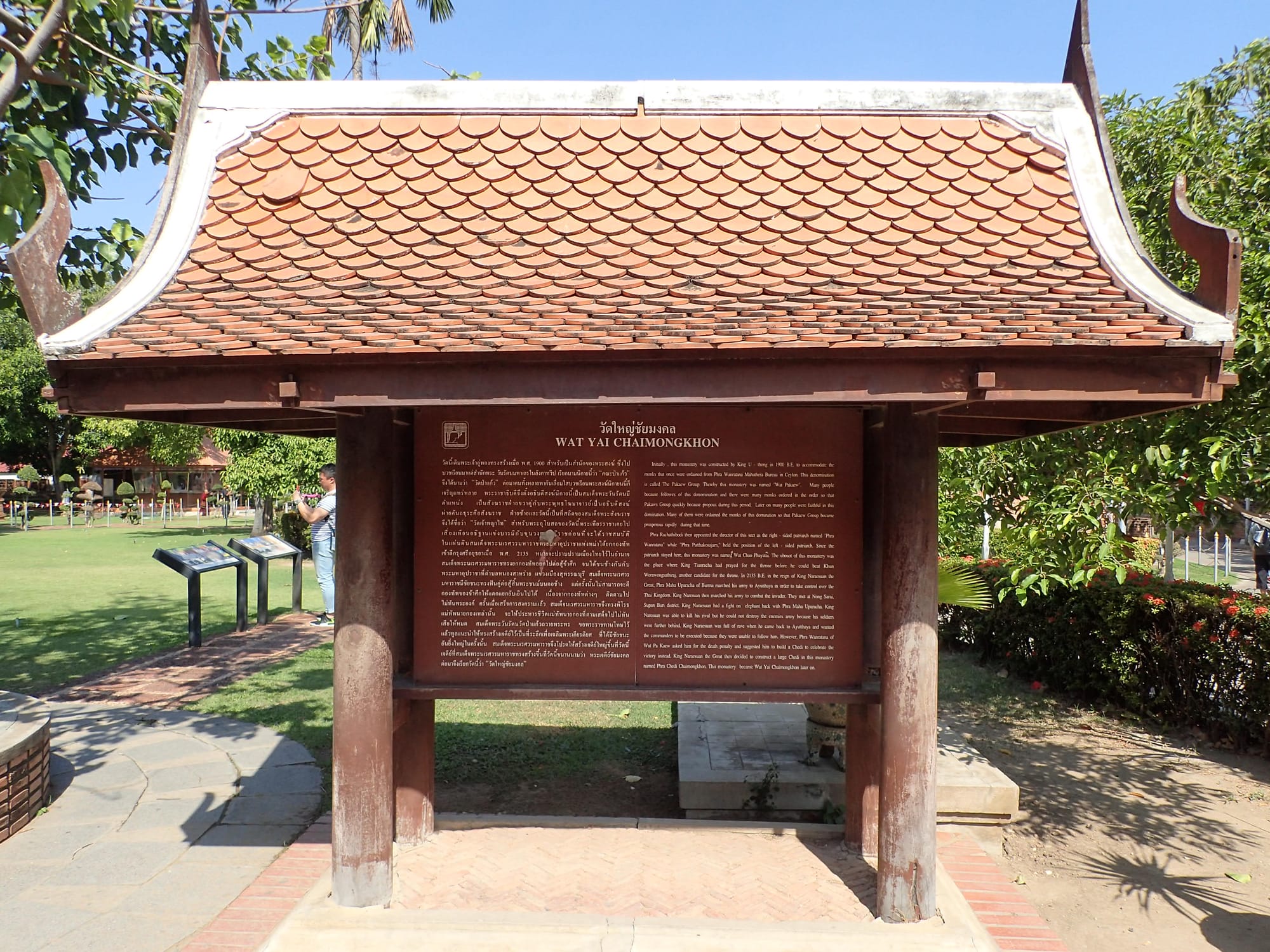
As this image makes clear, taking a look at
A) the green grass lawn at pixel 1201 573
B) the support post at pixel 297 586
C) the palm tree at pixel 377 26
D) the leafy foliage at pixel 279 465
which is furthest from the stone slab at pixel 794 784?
the palm tree at pixel 377 26

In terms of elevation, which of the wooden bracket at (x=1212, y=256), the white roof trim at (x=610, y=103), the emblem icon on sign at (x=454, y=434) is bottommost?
the emblem icon on sign at (x=454, y=434)

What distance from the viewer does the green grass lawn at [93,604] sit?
9766 mm

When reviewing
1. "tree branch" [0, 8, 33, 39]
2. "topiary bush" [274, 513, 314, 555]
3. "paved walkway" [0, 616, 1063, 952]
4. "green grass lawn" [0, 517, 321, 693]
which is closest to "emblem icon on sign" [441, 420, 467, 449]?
"paved walkway" [0, 616, 1063, 952]

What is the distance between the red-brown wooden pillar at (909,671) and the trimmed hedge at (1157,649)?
3598 millimetres

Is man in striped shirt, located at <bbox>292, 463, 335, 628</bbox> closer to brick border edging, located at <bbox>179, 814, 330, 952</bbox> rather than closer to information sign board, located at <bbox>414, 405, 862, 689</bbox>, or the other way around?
brick border edging, located at <bbox>179, 814, 330, 952</bbox>

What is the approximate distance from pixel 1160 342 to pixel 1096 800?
180 inches

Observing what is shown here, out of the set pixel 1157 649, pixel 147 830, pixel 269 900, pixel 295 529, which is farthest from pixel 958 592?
pixel 295 529

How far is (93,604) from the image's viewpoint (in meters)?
13.7

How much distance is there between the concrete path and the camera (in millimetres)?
4098

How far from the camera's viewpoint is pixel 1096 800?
6320 mm

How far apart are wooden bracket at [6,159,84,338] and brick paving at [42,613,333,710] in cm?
552

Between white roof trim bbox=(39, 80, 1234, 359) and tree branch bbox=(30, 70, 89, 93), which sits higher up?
tree branch bbox=(30, 70, 89, 93)

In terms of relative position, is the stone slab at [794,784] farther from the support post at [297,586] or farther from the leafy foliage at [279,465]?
the leafy foliage at [279,465]

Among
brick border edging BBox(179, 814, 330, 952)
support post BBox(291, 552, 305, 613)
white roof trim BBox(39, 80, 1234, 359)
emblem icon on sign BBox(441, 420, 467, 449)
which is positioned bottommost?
brick border edging BBox(179, 814, 330, 952)
